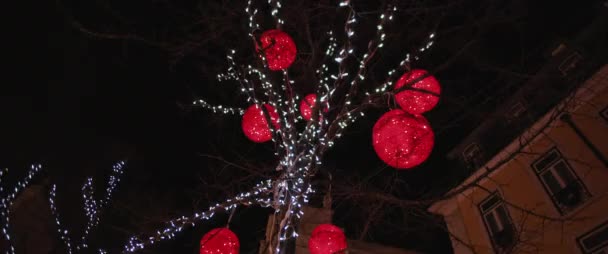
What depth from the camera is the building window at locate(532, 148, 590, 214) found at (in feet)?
33.2

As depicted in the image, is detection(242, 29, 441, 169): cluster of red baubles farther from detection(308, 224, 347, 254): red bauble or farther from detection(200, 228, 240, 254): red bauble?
detection(308, 224, 347, 254): red bauble

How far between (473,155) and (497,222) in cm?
273

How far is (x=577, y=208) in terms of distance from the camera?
10000mm

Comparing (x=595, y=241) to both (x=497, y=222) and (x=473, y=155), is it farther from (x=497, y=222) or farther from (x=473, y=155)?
(x=473, y=155)

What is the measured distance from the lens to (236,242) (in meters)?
4.73

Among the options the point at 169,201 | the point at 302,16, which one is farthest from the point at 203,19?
the point at 169,201

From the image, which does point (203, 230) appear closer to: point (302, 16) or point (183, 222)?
point (183, 222)

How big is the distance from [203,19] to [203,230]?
22.9ft

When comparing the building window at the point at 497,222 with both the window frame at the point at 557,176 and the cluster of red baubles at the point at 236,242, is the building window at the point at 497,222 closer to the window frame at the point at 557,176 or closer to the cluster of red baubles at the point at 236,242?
the window frame at the point at 557,176

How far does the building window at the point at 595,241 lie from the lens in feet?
30.8

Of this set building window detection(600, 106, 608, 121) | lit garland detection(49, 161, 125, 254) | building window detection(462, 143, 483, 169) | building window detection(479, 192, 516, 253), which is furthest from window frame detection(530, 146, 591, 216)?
lit garland detection(49, 161, 125, 254)

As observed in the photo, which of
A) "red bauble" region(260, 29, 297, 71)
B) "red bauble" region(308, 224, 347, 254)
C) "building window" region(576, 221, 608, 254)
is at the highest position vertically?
"red bauble" region(260, 29, 297, 71)

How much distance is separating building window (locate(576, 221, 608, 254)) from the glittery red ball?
8.28 meters

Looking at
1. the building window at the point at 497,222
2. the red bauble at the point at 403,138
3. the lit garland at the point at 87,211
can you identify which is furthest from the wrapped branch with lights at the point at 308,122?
the building window at the point at 497,222
